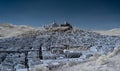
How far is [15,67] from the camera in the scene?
40.6 ft

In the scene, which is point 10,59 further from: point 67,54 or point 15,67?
point 67,54

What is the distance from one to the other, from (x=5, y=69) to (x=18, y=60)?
2695mm

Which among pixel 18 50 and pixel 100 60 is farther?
pixel 18 50

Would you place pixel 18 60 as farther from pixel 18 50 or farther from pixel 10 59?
pixel 18 50

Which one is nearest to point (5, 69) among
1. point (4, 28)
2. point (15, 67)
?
point (15, 67)

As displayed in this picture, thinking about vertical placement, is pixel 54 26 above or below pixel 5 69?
above

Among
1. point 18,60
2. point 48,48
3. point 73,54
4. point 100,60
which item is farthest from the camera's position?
point 48,48

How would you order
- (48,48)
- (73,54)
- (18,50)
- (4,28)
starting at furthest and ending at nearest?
1. (4,28)
2. (48,48)
3. (18,50)
4. (73,54)

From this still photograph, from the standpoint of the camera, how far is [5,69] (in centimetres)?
1188

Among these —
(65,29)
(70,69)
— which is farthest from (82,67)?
(65,29)

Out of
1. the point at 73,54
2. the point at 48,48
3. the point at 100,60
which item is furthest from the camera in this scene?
the point at 48,48

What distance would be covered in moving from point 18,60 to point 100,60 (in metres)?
4.98

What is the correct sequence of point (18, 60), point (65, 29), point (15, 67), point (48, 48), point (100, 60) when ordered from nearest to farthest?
1. point (100, 60)
2. point (15, 67)
3. point (18, 60)
4. point (48, 48)
5. point (65, 29)

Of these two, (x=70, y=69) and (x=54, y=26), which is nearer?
(x=70, y=69)
